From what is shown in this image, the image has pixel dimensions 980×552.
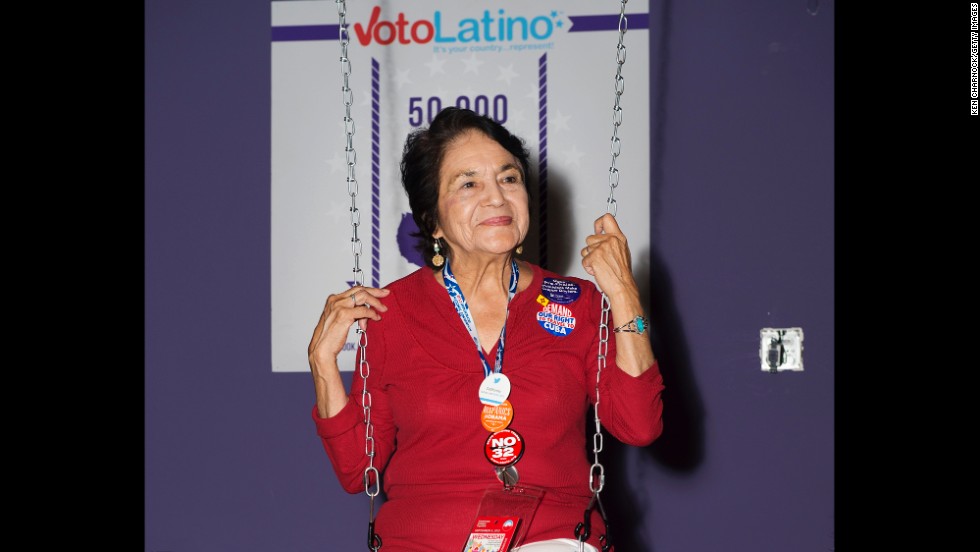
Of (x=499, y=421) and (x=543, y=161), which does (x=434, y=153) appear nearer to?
(x=499, y=421)

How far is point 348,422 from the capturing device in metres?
2.38

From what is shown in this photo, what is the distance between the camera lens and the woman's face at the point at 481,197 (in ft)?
7.80

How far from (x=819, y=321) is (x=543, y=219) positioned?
104cm

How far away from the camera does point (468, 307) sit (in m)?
2.48

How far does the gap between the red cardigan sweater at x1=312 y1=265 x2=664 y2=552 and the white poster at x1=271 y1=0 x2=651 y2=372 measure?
0.93 meters

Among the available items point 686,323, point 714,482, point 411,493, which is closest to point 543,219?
point 686,323

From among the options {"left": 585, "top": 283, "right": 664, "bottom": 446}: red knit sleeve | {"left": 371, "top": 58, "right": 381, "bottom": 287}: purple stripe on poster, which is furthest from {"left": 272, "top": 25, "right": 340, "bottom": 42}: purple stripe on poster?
{"left": 585, "top": 283, "right": 664, "bottom": 446}: red knit sleeve

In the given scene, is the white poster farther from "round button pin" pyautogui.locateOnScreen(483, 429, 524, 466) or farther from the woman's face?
"round button pin" pyautogui.locateOnScreen(483, 429, 524, 466)

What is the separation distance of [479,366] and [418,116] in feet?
4.43

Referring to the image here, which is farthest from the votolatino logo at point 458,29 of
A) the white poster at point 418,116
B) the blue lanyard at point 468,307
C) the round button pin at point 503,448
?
the round button pin at point 503,448

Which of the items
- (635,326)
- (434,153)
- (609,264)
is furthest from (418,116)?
(635,326)

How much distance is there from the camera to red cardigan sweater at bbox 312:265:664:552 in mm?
2242

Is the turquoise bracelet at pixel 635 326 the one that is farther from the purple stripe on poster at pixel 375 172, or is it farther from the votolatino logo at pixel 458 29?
the votolatino logo at pixel 458 29
